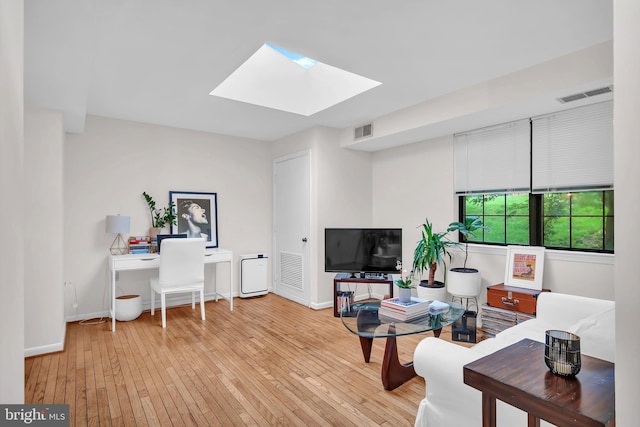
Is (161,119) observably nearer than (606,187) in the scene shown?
No

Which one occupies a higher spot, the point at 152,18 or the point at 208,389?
the point at 152,18

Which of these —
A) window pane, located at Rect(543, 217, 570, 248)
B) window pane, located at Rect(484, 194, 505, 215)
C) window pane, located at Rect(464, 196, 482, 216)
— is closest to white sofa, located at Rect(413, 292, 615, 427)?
window pane, located at Rect(543, 217, 570, 248)

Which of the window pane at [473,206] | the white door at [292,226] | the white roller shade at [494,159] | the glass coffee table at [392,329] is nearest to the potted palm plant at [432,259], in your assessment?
the window pane at [473,206]

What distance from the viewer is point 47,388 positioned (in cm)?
249

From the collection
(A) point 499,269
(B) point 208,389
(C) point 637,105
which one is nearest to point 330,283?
(A) point 499,269

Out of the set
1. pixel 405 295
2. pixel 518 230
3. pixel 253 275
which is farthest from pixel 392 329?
pixel 253 275

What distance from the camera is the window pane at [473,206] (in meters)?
3.97

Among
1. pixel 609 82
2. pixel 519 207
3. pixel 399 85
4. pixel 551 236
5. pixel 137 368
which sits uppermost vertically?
pixel 399 85

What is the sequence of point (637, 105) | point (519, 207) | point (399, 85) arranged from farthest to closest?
point (519, 207) → point (399, 85) → point (637, 105)

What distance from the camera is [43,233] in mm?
3133

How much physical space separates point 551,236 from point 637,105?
3.11 meters

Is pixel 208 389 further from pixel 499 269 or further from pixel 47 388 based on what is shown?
pixel 499 269

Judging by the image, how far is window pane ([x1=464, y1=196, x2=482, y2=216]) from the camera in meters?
3.97

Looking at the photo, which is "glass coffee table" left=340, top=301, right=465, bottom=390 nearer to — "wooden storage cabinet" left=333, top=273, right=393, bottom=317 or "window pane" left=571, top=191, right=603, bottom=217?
"wooden storage cabinet" left=333, top=273, right=393, bottom=317
